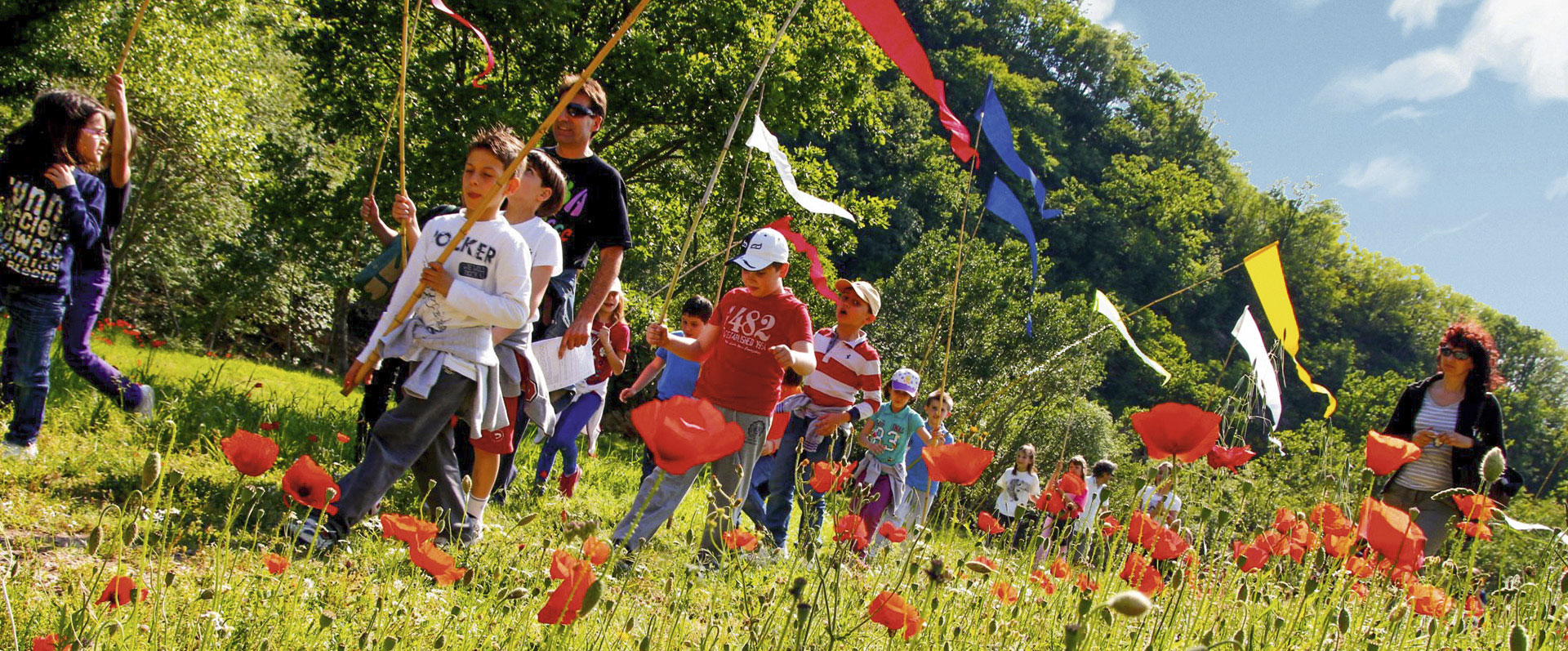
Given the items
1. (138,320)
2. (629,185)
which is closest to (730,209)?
(629,185)

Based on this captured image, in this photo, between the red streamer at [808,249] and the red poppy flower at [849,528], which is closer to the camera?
the red poppy flower at [849,528]

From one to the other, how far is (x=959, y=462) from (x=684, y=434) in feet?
2.21

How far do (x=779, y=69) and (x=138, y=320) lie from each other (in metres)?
14.1

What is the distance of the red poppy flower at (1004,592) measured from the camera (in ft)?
6.48

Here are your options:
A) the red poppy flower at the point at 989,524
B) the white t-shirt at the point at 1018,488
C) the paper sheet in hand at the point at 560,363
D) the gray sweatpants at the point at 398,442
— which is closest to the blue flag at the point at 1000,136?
the red poppy flower at the point at 989,524

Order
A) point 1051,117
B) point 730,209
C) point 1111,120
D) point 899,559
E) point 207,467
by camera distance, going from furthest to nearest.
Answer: point 1111,120, point 1051,117, point 730,209, point 207,467, point 899,559

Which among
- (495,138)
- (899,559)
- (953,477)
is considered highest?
(495,138)

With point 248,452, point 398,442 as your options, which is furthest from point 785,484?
point 248,452

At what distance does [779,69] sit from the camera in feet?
40.6

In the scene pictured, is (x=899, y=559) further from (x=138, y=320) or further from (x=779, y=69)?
(x=138, y=320)

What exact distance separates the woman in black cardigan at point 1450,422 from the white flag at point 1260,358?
3.19 feet

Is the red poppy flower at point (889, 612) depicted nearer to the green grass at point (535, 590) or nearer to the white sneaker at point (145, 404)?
the green grass at point (535, 590)

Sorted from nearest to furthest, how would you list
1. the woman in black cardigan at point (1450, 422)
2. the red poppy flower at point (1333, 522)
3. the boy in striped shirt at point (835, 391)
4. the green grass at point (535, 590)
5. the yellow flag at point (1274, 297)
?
the green grass at point (535, 590), the red poppy flower at point (1333, 522), the yellow flag at point (1274, 297), the woman in black cardigan at point (1450, 422), the boy in striped shirt at point (835, 391)

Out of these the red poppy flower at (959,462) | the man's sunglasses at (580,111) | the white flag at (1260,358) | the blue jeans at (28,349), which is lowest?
the blue jeans at (28,349)
